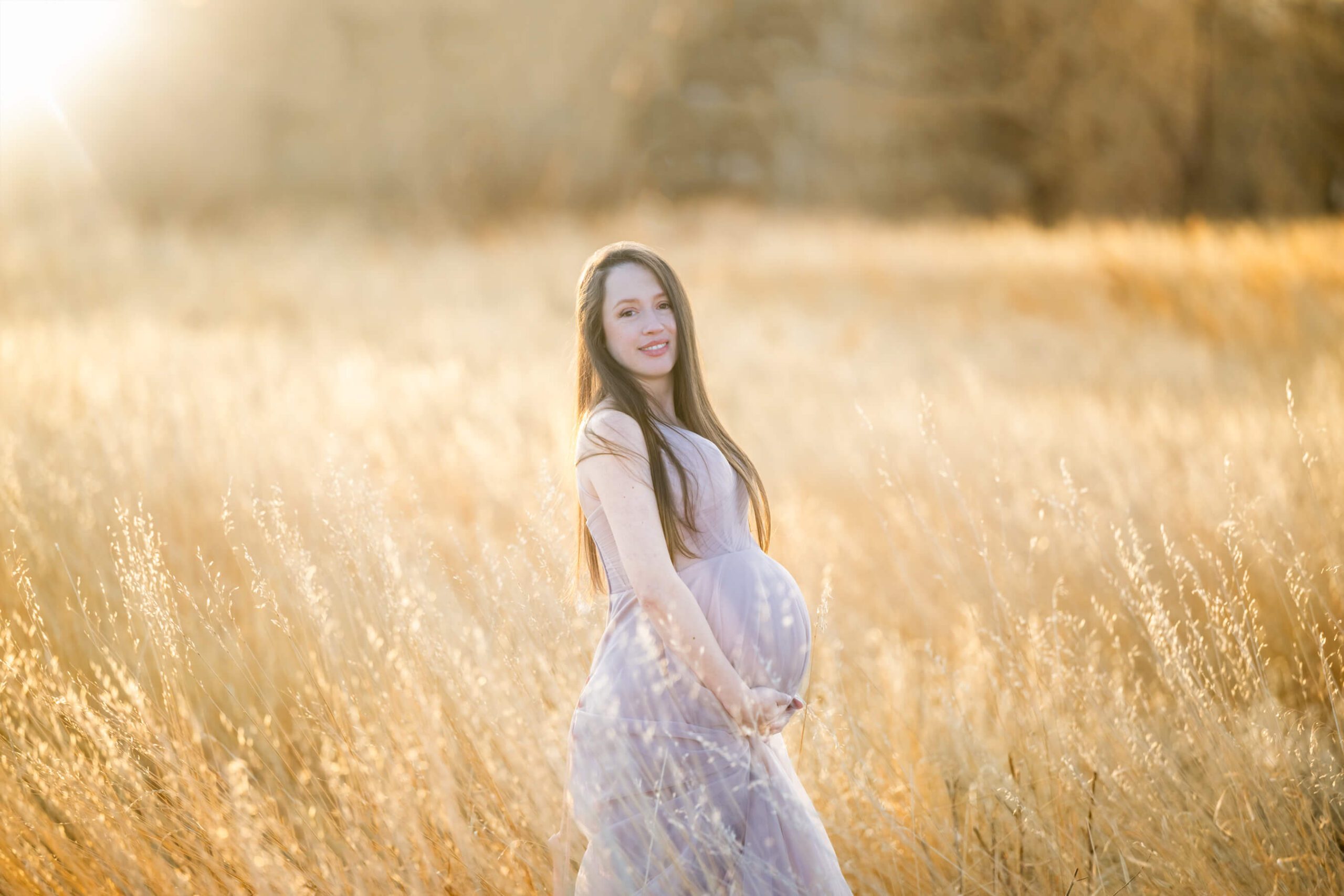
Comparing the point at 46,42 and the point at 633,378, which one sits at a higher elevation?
the point at 46,42

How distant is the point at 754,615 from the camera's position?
62.1 inches

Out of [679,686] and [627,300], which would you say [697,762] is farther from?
[627,300]

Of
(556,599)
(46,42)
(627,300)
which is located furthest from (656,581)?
(46,42)

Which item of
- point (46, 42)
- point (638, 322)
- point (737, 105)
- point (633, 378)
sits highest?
point (46, 42)

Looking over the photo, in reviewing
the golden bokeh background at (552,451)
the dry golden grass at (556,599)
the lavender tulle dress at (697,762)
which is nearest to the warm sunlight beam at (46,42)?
the golden bokeh background at (552,451)

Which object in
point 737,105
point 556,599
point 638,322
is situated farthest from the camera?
point 737,105

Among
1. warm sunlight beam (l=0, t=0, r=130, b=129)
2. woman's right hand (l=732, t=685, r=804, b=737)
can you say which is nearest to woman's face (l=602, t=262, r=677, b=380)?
woman's right hand (l=732, t=685, r=804, b=737)

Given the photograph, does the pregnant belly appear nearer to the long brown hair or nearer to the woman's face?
the long brown hair

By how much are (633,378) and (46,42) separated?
16.8m

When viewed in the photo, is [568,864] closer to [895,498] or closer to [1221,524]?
[1221,524]

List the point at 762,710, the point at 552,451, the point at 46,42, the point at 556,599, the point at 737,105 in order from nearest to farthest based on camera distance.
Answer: the point at 762,710, the point at 556,599, the point at 552,451, the point at 46,42, the point at 737,105

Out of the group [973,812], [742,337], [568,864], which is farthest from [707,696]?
[742,337]

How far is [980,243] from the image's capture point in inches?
514

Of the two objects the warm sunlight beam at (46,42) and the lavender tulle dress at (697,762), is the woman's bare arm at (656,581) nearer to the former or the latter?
the lavender tulle dress at (697,762)
